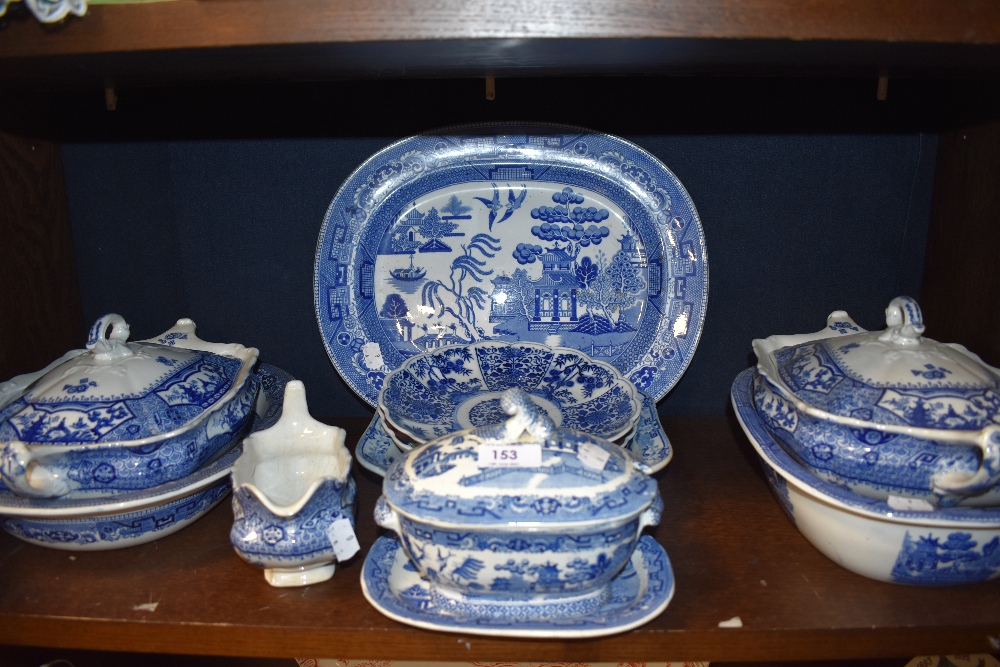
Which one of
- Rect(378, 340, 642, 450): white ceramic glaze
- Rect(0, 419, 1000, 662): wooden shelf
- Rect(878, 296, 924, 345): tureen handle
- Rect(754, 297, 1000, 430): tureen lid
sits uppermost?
Rect(878, 296, 924, 345): tureen handle

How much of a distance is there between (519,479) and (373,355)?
1.55 feet

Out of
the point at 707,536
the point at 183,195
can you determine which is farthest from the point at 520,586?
the point at 183,195

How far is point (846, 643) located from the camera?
2.44 feet

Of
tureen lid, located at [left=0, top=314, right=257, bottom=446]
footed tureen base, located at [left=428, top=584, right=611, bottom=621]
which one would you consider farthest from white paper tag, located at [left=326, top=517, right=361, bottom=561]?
tureen lid, located at [left=0, top=314, right=257, bottom=446]

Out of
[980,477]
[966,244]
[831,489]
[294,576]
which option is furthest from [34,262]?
[966,244]

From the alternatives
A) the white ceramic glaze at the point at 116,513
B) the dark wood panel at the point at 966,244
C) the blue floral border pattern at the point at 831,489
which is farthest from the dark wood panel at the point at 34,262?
the dark wood panel at the point at 966,244

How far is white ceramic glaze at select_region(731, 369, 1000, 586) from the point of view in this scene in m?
0.72

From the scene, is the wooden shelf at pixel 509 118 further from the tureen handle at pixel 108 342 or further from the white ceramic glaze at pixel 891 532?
the tureen handle at pixel 108 342

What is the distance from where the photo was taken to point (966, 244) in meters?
1.03

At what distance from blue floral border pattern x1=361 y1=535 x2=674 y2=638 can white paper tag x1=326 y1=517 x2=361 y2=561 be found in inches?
1.1

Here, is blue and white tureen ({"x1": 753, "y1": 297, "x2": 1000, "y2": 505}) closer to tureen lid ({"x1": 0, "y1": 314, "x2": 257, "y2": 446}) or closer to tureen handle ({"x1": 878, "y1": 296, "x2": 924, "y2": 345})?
tureen handle ({"x1": 878, "y1": 296, "x2": 924, "y2": 345})

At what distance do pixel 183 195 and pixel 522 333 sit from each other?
0.58 m

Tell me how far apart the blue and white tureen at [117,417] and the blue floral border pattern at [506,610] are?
0.25m

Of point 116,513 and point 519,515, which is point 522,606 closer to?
point 519,515
